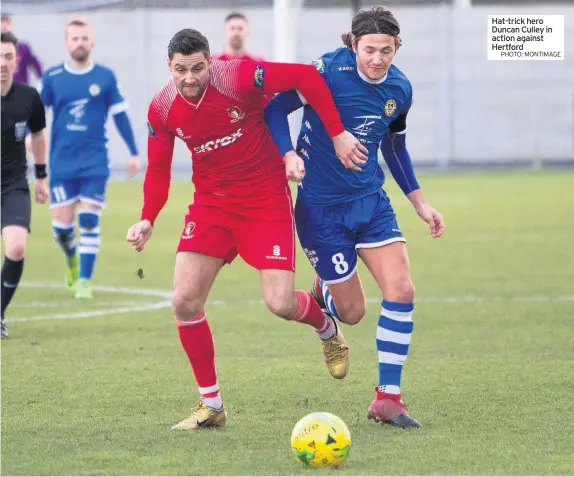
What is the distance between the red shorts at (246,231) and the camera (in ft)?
23.8

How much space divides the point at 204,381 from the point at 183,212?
1495cm

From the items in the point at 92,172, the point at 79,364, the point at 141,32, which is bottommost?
the point at 79,364

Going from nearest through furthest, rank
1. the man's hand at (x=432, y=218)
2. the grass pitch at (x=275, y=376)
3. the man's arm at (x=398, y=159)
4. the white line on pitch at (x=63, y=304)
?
the grass pitch at (x=275, y=376)
the man's hand at (x=432, y=218)
the man's arm at (x=398, y=159)
the white line on pitch at (x=63, y=304)

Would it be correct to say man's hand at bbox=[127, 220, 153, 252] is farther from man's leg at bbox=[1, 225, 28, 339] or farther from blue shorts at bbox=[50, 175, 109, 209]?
blue shorts at bbox=[50, 175, 109, 209]

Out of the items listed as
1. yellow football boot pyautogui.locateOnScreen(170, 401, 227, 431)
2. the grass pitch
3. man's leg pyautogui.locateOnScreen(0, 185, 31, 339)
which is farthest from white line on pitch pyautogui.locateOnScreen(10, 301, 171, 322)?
yellow football boot pyautogui.locateOnScreen(170, 401, 227, 431)

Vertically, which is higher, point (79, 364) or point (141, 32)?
point (141, 32)

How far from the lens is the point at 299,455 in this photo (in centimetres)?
602

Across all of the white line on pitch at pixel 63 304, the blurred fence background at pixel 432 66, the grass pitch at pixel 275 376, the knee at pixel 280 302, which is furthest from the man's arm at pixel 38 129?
the blurred fence background at pixel 432 66

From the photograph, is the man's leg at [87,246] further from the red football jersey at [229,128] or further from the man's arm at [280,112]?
the man's arm at [280,112]

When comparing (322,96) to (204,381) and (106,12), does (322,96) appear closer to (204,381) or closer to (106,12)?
(204,381)

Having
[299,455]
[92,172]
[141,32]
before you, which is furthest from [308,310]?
[141,32]

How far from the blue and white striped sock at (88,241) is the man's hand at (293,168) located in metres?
6.30

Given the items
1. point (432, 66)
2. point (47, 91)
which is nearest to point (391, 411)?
point (47, 91)
